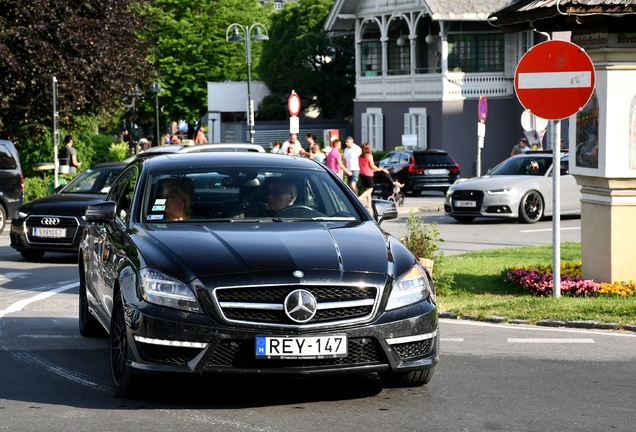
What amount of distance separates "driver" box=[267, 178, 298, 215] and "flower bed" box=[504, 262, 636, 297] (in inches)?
196

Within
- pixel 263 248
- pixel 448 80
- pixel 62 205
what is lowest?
pixel 62 205

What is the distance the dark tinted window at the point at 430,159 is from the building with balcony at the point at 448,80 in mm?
11470

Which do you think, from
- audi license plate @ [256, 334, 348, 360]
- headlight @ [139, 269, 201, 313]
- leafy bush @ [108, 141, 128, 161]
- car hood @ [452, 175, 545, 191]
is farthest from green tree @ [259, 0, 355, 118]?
audi license plate @ [256, 334, 348, 360]

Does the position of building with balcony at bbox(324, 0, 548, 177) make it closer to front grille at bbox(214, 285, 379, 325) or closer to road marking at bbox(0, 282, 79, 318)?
road marking at bbox(0, 282, 79, 318)

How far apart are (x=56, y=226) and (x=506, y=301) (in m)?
7.69

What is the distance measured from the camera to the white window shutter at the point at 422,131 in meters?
52.1

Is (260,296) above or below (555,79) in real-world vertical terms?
below

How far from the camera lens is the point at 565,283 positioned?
13.0 metres

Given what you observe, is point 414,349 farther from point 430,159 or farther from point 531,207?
point 430,159

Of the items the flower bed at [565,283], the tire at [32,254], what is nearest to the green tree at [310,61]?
the tire at [32,254]

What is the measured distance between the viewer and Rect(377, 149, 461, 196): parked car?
38812 mm

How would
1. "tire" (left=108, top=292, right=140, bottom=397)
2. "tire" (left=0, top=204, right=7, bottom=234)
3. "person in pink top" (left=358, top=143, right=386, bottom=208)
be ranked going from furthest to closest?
"person in pink top" (left=358, top=143, right=386, bottom=208) → "tire" (left=0, top=204, right=7, bottom=234) → "tire" (left=108, top=292, right=140, bottom=397)

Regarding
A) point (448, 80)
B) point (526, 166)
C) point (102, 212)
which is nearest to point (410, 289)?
point (102, 212)

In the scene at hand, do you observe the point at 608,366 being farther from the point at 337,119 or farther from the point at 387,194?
the point at 337,119
